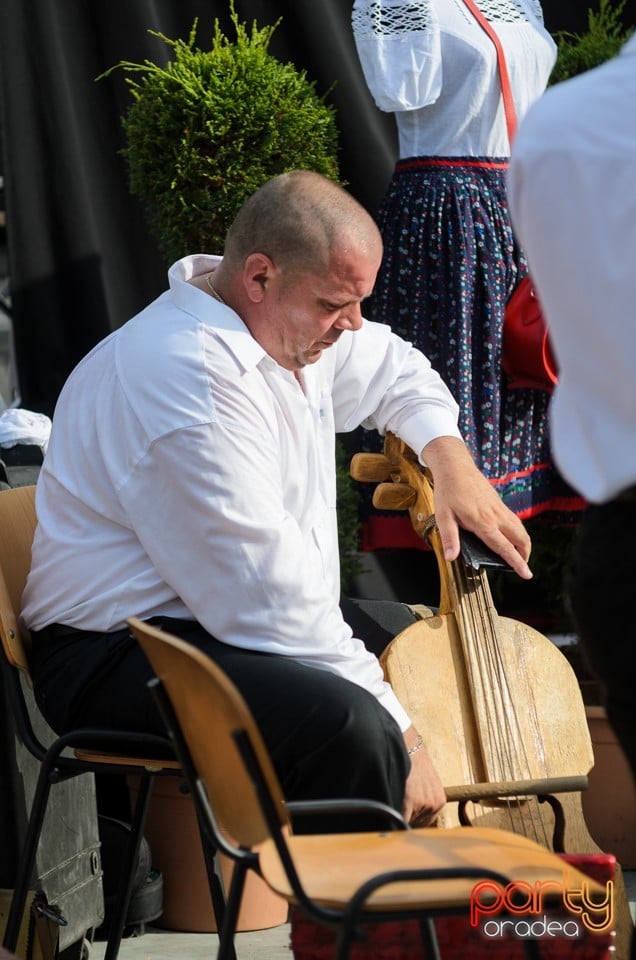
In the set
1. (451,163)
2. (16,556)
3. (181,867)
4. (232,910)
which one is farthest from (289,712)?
(451,163)

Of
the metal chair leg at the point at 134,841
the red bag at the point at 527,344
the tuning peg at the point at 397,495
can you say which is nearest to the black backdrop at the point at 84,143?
the red bag at the point at 527,344

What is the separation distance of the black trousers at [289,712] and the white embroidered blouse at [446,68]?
1.46m

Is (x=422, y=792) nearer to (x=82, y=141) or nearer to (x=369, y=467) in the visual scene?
(x=369, y=467)

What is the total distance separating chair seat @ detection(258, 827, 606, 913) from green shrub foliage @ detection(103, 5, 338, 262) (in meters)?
1.73

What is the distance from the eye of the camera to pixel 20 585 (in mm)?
2340

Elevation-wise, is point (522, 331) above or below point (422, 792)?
above

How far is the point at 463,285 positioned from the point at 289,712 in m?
1.37

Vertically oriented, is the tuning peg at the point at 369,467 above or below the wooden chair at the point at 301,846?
below

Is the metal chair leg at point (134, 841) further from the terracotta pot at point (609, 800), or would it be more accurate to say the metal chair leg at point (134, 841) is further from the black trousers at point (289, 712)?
the terracotta pot at point (609, 800)

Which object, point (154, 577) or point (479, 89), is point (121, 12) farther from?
point (154, 577)

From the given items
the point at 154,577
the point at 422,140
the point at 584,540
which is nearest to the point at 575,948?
the point at 584,540

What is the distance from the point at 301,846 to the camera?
1623mm

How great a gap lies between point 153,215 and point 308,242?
1.09m

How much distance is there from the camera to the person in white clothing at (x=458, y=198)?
2.93 metres
